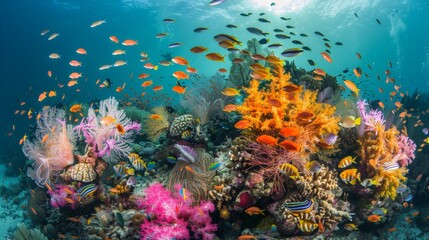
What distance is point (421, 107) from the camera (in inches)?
595

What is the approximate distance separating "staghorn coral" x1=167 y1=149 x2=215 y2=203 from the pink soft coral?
29 centimetres

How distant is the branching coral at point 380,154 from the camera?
224 inches

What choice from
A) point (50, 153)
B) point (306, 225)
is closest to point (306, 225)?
point (306, 225)

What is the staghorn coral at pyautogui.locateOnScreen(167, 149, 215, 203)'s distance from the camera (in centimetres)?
512

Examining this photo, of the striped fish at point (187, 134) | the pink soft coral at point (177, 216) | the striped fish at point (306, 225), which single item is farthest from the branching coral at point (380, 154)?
the striped fish at point (187, 134)

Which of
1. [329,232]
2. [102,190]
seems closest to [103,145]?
[102,190]

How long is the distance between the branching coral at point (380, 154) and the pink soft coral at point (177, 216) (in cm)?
398

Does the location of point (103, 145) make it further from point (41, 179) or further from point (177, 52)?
point (177, 52)

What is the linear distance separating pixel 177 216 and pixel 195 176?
3.10 ft

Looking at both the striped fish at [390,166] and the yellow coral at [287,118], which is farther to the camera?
the striped fish at [390,166]

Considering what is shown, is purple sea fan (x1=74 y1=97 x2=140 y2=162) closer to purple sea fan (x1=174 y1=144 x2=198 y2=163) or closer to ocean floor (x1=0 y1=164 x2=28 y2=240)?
purple sea fan (x1=174 y1=144 x2=198 y2=163)

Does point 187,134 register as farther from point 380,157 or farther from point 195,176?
point 380,157

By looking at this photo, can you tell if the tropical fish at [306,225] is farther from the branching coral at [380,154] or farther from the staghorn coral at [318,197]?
the branching coral at [380,154]

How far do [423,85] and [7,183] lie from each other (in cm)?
12931
